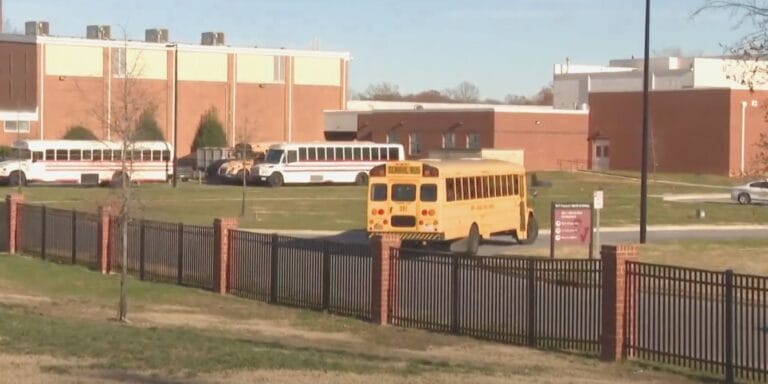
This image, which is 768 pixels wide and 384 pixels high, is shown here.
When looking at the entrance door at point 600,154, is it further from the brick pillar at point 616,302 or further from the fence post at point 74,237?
the brick pillar at point 616,302

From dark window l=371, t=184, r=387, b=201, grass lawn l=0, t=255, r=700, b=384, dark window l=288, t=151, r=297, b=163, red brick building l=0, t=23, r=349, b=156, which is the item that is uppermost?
red brick building l=0, t=23, r=349, b=156

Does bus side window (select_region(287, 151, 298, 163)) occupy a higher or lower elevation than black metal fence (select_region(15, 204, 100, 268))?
higher

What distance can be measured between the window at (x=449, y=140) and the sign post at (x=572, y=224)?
56389 mm

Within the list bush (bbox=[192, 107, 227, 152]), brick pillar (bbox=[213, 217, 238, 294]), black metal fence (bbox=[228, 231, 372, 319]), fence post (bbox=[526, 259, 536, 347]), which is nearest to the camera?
fence post (bbox=[526, 259, 536, 347])

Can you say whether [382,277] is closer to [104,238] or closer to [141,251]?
[141,251]

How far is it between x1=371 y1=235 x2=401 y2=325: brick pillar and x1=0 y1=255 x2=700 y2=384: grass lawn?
344mm

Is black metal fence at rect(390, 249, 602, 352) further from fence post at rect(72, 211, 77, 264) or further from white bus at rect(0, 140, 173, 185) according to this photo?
white bus at rect(0, 140, 173, 185)

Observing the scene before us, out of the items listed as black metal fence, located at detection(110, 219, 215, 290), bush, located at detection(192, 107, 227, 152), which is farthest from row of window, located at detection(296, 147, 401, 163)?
black metal fence, located at detection(110, 219, 215, 290)

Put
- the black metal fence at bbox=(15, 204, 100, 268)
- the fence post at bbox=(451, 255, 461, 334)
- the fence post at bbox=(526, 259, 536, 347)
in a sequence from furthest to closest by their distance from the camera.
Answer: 1. the black metal fence at bbox=(15, 204, 100, 268)
2. the fence post at bbox=(451, 255, 461, 334)
3. the fence post at bbox=(526, 259, 536, 347)

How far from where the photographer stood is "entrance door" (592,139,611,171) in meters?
91.3

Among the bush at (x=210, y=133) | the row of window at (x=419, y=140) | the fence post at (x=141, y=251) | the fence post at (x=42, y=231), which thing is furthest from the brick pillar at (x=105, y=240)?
the bush at (x=210, y=133)

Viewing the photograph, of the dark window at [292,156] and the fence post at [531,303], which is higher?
the dark window at [292,156]

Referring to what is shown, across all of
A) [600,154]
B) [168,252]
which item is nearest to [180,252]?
[168,252]

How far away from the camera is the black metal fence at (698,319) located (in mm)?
16359
